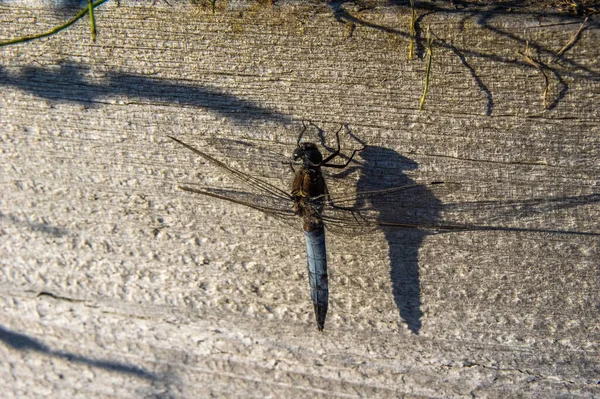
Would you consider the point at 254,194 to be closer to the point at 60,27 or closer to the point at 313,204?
the point at 313,204

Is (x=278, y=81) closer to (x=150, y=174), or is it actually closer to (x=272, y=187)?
(x=272, y=187)

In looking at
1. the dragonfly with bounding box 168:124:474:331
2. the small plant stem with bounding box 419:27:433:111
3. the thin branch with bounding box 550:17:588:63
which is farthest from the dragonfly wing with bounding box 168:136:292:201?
the thin branch with bounding box 550:17:588:63

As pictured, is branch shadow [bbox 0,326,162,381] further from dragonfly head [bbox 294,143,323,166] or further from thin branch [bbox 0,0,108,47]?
thin branch [bbox 0,0,108,47]

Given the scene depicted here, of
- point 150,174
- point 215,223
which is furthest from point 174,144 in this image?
point 215,223

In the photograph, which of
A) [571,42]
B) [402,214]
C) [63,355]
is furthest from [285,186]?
[63,355]

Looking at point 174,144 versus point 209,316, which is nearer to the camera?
point 174,144

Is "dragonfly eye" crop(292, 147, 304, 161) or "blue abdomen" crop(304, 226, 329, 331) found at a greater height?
"dragonfly eye" crop(292, 147, 304, 161)
